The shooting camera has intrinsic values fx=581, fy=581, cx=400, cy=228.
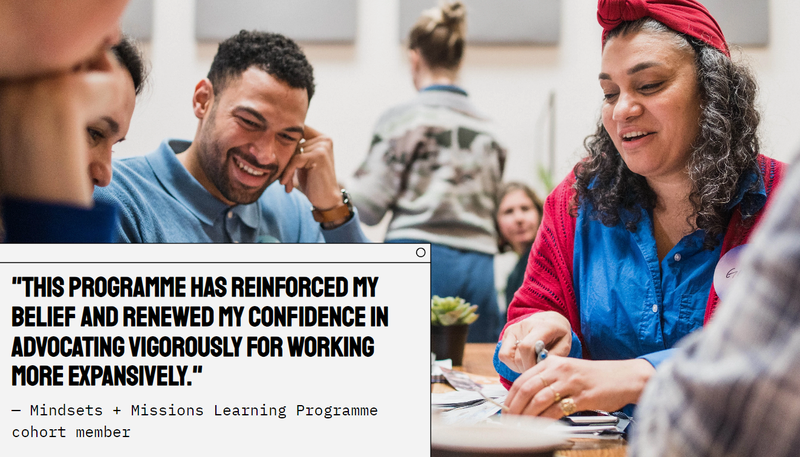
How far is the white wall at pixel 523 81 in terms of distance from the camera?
108 inches

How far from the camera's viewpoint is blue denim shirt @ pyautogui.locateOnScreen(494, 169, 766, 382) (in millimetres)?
1065

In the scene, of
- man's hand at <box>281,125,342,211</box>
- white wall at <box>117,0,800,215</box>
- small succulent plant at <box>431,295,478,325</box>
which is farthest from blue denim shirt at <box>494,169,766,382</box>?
white wall at <box>117,0,800,215</box>

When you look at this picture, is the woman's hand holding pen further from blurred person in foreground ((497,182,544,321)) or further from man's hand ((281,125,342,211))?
blurred person in foreground ((497,182,544,321))

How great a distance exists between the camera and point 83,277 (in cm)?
60

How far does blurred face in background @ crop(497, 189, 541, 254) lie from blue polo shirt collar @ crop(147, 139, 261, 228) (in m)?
1.46

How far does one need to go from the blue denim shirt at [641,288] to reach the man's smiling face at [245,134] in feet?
2.26

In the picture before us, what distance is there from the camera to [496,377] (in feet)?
4.09

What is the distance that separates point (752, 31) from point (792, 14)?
208mm

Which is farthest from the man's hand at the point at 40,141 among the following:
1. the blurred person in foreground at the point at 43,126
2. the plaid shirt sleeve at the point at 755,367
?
the plaid shirt sleeve at the point at 755,367

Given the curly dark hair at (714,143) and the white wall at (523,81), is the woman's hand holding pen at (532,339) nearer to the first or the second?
the curly dark hair at (714,143)

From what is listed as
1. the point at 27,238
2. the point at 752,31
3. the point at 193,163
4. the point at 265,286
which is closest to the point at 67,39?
the point at 27,238

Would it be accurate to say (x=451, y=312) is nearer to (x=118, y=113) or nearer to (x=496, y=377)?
(x=496, y=377)

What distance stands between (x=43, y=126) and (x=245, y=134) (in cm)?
75

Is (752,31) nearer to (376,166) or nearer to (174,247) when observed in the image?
(376,166)
